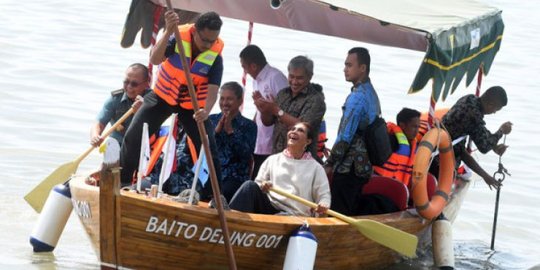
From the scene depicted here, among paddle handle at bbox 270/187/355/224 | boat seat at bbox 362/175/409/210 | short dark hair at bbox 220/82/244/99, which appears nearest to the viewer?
paddle handle at bbox 270/187/355/224

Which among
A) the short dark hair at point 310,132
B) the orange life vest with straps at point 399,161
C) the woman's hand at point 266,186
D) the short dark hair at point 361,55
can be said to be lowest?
the woman's hand at point 266,186

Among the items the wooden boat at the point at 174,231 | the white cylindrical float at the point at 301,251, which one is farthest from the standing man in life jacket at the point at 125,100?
the white cylindrical float at the point at 301,251

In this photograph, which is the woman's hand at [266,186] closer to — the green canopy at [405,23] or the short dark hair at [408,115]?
the green canopy at [405,23]

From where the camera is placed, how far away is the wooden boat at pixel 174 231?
767 cm

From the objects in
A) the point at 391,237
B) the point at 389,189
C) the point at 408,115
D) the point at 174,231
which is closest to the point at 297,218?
the point at 391,237

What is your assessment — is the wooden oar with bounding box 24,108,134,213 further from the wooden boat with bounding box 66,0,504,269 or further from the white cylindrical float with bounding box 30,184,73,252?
the wooden boat with bounding box 66,0,504,269

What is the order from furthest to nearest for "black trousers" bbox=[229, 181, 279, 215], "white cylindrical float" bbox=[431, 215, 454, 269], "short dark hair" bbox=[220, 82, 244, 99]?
1. "white cylindrical float" bbox=[431, 215, 454, 269]
2. "short dark hair" bbox=[220, 82, 244, 99]
3. "black trousers" bbox=[229, 181, 279, 215]

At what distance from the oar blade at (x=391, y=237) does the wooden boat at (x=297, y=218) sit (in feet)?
0.45

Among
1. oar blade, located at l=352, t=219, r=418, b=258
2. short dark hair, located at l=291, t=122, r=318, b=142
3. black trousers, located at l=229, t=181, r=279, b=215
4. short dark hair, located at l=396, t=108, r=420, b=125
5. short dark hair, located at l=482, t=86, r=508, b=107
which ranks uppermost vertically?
short dark hair, located at l=482, t=86, r=508, b=107

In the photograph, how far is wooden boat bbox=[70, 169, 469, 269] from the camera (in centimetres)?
767

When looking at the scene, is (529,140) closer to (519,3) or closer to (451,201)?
(451,201)

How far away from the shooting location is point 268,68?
388 inches

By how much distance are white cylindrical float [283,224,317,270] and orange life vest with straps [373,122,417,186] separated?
1.82 metres

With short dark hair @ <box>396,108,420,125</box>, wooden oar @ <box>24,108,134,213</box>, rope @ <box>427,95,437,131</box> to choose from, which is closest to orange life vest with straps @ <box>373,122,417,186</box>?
short dark hair @ <box>396,108,420,125</box>
